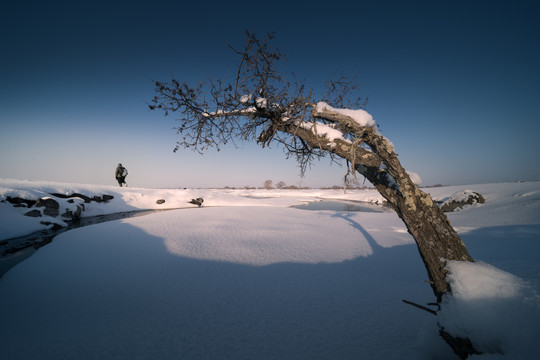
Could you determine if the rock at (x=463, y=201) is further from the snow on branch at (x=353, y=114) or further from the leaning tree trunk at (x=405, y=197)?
the snow on branch at (x=353, y=114)

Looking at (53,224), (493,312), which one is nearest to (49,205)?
(53,224)

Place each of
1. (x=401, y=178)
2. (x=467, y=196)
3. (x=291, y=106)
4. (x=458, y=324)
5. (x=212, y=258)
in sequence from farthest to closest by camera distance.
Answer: (x=467, y=196) < (x=212, y=258) < (x=291, y=106) < (x=401, y=178) < (x=458, y=324)

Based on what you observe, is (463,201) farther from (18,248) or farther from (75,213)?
(75,213)

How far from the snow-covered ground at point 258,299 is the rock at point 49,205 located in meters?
5.35

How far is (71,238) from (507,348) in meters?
7.21

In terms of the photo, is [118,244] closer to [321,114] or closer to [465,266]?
[321,114]

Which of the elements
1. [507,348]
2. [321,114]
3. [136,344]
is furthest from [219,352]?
[321,114]

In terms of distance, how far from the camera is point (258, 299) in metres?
2.32

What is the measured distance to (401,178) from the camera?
198cm

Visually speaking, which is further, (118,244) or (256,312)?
(118,244)

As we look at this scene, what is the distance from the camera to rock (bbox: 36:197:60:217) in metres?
7.76

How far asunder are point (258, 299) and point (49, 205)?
35.3 feet

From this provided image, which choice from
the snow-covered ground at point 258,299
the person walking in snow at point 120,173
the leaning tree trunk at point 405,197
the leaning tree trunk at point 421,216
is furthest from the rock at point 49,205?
the leaning tree trunk at point 421,216

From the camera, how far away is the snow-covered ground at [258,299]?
147 cm
